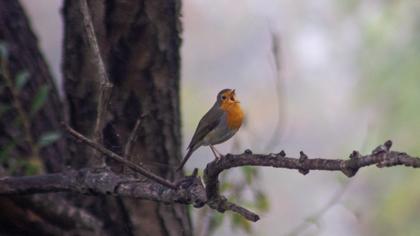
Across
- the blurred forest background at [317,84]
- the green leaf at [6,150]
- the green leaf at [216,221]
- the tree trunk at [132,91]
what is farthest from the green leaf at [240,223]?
the blurred forest background at [317,84]

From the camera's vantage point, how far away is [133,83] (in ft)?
10.1

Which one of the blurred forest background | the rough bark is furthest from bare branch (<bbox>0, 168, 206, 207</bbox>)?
the blurred forest background

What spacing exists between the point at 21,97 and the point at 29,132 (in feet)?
0.49

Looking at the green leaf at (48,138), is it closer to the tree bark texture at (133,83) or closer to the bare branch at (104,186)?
the tree bark texture at (133,83)

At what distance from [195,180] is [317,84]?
27.1 feet

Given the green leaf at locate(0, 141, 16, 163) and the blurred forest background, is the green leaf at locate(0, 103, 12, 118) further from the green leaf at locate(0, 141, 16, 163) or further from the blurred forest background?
the blurred forest background

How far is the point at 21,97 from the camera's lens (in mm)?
3420

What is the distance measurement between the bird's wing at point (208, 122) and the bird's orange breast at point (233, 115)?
2 centimetres

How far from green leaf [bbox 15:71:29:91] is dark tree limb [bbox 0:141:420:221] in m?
0.71

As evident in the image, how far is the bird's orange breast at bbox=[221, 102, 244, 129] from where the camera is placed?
9.37 ft

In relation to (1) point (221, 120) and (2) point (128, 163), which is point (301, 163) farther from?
(1) point (221, 120)

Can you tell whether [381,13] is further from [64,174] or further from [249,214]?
[249,214]

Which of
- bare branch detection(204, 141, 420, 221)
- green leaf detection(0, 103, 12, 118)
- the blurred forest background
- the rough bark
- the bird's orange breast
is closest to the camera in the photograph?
bare branch detection(204, 141, 420, 221)

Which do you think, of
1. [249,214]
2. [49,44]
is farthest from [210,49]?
[249,214]
